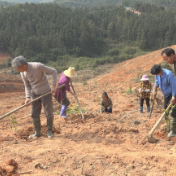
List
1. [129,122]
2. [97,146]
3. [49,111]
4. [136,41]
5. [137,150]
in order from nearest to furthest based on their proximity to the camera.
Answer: [137,150] → [97,146] → [49,111] → [129,122] → [136,41]

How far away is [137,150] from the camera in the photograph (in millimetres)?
2906

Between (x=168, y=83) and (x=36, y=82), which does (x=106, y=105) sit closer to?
(x=168, y=83)

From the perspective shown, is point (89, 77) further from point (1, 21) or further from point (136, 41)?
point (1, 21)

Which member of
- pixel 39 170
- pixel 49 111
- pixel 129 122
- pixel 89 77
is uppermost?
pixel 49 111

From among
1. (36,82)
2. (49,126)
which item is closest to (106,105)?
(49,126)

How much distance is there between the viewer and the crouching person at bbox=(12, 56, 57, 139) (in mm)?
3115

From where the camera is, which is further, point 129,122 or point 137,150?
point 129,122

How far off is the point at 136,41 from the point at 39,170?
35628 mm

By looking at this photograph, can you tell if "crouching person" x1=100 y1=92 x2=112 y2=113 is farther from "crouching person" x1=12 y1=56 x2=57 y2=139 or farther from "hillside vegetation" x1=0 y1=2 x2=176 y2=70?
"hillside vegetation" x1=0 y1=2 x2=176 y2=70

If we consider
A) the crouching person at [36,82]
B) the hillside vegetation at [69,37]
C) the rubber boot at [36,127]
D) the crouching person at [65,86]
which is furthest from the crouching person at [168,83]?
the hillside vegetation at [69,37]

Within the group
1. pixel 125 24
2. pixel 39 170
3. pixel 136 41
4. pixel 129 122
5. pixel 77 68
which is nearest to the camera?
pixel 39 170

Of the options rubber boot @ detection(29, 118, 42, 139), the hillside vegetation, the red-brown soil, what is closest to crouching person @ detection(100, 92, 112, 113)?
the red-brown soil

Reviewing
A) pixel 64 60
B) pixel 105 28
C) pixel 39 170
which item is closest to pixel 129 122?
pixel 39 170

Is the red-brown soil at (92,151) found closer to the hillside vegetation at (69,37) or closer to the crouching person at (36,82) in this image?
the crouching person at (36,82)
